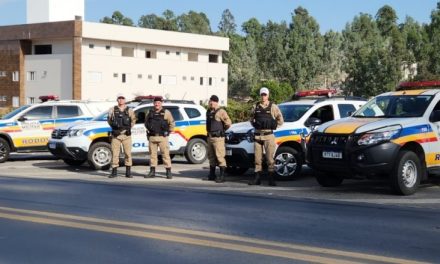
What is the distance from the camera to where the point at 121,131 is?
14453 millimetres

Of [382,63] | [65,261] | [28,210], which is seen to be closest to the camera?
[65,261]

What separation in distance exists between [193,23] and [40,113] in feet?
416

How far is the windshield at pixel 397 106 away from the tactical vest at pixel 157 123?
4151mm

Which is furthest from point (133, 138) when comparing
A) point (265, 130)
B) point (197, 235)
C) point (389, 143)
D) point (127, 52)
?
point (127, 52)

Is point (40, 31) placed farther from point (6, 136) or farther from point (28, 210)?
point (28, 210)

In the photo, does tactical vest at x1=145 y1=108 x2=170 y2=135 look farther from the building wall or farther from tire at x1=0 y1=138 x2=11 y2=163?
the building wall

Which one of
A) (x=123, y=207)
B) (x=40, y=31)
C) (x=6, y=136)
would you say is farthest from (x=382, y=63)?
(x=123, y=207)

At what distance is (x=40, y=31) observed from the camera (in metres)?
61.8

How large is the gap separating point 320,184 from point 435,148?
2.27m

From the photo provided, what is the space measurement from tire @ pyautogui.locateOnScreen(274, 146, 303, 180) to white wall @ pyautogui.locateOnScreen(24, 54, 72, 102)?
5011cm

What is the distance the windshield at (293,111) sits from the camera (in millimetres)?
13898

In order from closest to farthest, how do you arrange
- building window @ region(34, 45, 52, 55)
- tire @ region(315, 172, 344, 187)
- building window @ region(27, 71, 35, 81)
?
1. tire @ region(315, 172, 344, 187)
2. building window @ region(27, 71, 35, 81)
3. building window @ region(34, 45, 52, 55)

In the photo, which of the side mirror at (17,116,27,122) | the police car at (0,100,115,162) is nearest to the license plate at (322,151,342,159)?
the police car at (0,100,115,162)

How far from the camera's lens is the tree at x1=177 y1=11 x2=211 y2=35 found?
14138 cm
